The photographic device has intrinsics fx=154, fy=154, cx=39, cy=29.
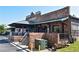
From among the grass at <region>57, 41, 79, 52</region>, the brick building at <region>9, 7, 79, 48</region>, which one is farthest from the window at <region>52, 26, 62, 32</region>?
the grass at <region>57, 41, 79, 52</region>

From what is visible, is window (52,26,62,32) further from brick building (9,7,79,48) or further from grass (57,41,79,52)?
grass (57,41,79,52)

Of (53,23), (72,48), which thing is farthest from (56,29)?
(72,48)

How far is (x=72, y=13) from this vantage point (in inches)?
465

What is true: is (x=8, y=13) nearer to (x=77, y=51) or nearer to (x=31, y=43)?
(x=31, y=43)

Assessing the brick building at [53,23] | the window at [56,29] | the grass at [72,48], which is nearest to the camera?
the grass at [72,48]

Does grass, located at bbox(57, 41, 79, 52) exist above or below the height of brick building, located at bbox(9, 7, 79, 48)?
below

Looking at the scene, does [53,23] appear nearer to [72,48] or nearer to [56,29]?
[56,29]

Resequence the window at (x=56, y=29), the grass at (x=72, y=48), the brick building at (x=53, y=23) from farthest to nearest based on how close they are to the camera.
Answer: the window at (x=56, y=29) → the brick building at (x=53, y=23) → the grass at (x=72, y=48)

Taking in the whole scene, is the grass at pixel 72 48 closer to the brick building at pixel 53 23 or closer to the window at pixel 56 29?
the brick building at pixel 53 23

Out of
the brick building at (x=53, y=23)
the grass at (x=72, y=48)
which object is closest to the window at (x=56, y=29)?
the brick building at (x=53, y=23)

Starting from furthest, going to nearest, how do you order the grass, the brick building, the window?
the window, the brick building, the grass

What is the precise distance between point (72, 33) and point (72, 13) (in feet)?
5.25

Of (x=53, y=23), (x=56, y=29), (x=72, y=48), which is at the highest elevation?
(x=53, y=23)
